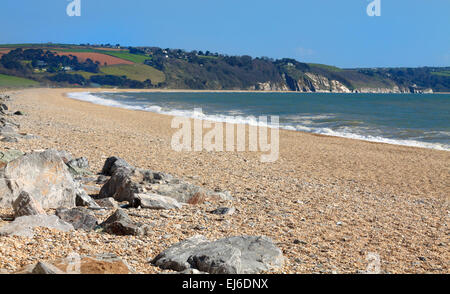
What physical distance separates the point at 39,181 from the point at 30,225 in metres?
1.29

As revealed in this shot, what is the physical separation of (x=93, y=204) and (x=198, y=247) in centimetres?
233

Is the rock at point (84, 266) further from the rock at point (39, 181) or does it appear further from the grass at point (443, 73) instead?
the grass at point (443, 73)

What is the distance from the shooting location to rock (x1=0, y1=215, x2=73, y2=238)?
4.16m

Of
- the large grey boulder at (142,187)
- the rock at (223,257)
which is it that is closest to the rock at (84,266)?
the rock at (223,257)

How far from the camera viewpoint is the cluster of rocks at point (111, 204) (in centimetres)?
397

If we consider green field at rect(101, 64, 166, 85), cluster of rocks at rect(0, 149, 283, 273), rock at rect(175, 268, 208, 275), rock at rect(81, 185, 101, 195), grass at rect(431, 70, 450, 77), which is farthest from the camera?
grass at rect(431, 70, 450, 77)

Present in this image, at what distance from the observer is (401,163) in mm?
13234

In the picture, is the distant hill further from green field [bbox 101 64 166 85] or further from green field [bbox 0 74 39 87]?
green field [bbox 0 74 39 87]

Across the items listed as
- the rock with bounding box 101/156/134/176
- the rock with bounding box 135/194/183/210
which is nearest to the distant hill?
the rock with bounding box 101/156/134/176

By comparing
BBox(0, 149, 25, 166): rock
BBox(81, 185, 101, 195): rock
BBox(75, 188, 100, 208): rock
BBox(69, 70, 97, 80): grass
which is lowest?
BBox(81, 185, 101, 195): rock

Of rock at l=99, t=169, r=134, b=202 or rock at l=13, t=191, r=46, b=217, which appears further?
rock at l=99, t=169, r=134, b=202

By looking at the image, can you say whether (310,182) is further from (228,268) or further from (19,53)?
(19,53)

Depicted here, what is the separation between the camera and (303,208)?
7031 mm
